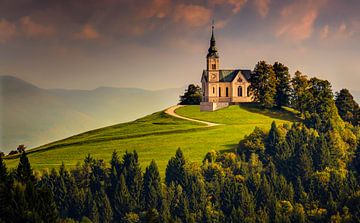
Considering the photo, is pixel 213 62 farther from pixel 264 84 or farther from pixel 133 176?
pixel 133 176

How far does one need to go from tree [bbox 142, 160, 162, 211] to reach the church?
63.5 metres

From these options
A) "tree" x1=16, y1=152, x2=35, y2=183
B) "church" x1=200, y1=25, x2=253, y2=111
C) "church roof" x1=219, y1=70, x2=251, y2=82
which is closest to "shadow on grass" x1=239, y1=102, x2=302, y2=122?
"church" x1=200, y1=25, x2=253, y2=111

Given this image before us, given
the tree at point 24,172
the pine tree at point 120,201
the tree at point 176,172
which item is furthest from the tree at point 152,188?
the tree at point 24,172

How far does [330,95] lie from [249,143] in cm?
3598

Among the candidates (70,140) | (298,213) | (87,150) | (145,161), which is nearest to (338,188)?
(298,213)

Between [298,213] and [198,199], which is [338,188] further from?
[198,199]

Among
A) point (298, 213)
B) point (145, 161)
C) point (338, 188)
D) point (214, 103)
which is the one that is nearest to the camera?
point (298, 213)

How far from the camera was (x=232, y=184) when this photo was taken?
13088cm

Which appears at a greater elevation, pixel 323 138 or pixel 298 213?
pixel 323 138

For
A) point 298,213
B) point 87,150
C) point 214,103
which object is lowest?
point 298,213

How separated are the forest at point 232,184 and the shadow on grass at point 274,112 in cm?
2034

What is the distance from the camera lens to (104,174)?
438 feet

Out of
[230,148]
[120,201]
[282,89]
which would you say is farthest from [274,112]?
[120,201]

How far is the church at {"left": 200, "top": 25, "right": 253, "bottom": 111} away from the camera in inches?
7584
